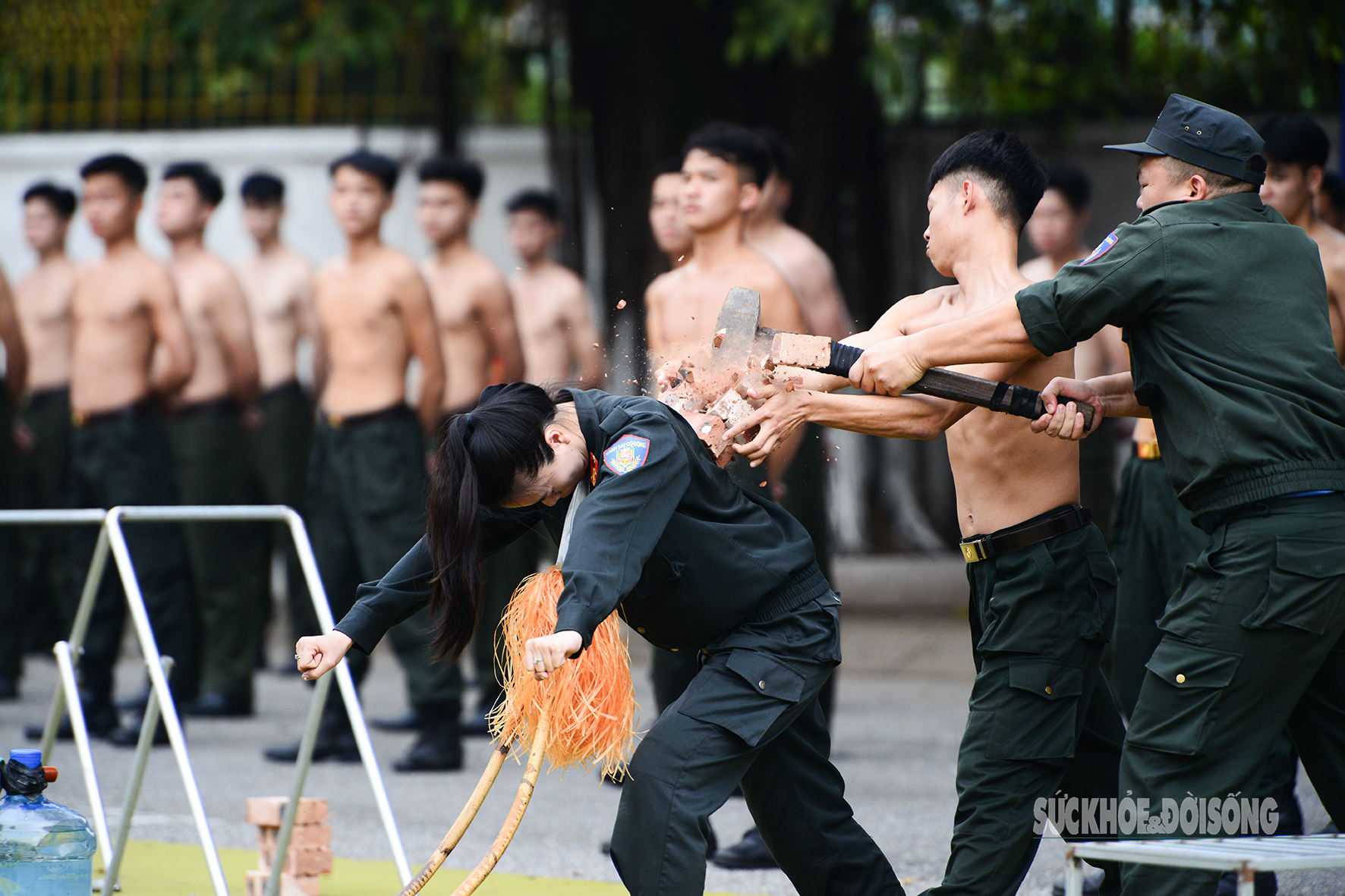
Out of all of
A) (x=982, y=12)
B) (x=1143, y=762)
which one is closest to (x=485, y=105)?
(x=982, y=12)

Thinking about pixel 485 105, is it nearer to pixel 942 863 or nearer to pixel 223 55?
pixel 223 55

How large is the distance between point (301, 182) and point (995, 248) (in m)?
9.25

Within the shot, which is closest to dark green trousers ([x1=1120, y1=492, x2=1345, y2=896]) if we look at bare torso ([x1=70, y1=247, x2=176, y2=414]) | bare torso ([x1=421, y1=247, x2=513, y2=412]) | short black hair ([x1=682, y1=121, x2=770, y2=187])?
short black hair ([x1=682, y1=121, x2=770, y2=187])

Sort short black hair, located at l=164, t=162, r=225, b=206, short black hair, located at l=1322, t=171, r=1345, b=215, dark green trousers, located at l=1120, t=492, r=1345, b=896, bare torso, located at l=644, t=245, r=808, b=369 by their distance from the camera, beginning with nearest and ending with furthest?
dark green trousers, located at l=1120, t=492, r=1345, b=896 → bare torso, located at l=644, t=245, r=808, b=369 → short black hair, located at l=1322, t=171, r=1345, b=215 → short black hair, located at l=164, t=162, r=225, b=206

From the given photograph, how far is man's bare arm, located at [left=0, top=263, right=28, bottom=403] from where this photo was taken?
757 cm

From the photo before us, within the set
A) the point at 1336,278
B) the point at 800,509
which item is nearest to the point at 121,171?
the point at 800,509

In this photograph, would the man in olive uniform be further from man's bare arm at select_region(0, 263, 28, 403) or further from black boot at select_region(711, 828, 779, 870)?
man's bare arm at select_region(0, 263, 28, 403)

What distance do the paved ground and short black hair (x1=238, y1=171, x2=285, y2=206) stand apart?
2.57 m

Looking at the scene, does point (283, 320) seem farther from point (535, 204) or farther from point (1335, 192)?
point (1335, 192)

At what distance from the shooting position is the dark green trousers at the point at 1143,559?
14.9 feet

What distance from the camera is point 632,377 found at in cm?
487

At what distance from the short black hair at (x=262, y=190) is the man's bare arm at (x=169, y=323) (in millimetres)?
1185

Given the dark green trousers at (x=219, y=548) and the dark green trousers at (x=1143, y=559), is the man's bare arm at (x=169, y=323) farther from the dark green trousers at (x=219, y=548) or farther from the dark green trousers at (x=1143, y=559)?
the dark green trousers at (x=1143, y=559)

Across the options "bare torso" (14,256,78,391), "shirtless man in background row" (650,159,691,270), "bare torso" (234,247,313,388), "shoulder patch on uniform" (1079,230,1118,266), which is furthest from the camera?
"bare torso" (234,247,313,388)
